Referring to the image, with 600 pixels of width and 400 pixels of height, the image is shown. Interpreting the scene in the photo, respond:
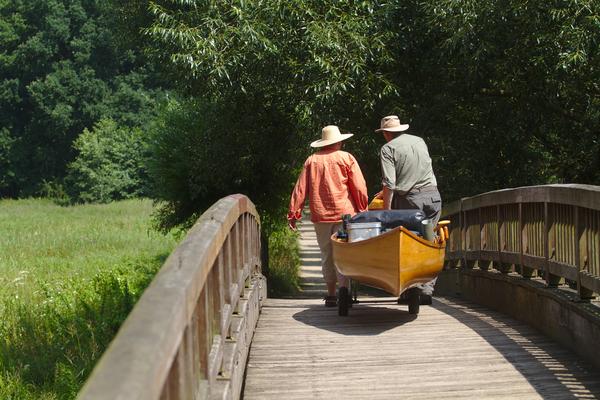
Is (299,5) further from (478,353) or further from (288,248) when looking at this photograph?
(288,248)

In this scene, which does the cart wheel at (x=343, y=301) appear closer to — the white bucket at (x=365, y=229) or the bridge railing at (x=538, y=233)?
the white bucket at (x=365, y=229)

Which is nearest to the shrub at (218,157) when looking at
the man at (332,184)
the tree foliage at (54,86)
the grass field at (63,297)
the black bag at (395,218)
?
the grass field at (63,297)

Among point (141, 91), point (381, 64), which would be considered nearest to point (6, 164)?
point (141, 91)

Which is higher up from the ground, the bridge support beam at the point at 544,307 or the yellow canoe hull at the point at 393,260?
the yellow canoe hull at the point at 393,260

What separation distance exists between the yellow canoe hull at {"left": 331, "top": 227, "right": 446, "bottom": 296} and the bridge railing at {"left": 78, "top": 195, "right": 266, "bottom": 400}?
96 cm

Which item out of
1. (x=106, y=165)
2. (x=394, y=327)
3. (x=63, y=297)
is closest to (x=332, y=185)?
(x=394, y=327)

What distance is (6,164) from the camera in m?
67.1

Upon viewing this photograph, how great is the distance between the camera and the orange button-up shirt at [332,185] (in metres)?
10.4

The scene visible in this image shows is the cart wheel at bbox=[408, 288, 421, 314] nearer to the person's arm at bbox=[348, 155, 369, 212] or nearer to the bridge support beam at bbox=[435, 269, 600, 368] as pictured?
the bridge support beam at bbox=[435, 269, 600, 368]

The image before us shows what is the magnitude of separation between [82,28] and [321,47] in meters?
51.6

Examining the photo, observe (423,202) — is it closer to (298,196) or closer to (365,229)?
(365,229)

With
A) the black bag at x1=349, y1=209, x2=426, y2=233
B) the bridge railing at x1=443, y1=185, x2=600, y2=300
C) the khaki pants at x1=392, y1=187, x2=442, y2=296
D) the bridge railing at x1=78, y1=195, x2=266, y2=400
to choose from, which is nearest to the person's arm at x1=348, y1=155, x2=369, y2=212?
the khaki pants at x1=392, y1=187, x2=442, y2=296

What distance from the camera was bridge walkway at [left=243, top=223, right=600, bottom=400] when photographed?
699cm

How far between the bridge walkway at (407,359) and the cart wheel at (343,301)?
89mm
